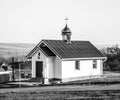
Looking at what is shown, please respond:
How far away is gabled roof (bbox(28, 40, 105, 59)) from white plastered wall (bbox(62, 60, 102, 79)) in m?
0.78

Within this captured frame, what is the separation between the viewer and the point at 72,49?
4472 centimetres

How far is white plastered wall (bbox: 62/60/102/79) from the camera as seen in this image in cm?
4181

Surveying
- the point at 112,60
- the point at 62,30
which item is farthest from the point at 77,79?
the point at 112,60

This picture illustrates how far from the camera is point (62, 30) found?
45406 millimetres

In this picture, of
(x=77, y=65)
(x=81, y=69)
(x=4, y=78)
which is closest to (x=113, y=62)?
(x=81, y=69)

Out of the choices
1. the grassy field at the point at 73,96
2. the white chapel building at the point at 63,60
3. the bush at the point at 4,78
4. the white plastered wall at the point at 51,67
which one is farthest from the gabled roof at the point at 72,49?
the grassy field at the point at 73,96

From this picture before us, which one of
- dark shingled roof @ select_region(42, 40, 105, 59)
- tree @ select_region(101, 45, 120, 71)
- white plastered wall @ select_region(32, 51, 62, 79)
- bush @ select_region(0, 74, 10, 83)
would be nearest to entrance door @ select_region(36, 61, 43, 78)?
white plastered wall @ select_region(32, 51, 62, 79)

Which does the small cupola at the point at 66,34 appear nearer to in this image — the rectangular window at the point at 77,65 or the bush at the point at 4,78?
the rectangular window at the point at 77,65

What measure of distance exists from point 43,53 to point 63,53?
227 cm

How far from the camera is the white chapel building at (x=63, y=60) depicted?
41.6 metres

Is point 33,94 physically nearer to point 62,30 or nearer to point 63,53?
point 63,53

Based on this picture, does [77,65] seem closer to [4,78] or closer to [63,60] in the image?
[63,60]

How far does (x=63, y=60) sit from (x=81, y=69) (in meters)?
3.63

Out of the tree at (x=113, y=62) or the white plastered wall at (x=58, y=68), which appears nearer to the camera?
the white plastered wall at (x=58, y=68)
